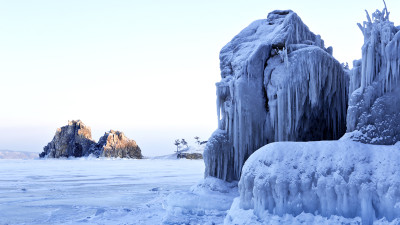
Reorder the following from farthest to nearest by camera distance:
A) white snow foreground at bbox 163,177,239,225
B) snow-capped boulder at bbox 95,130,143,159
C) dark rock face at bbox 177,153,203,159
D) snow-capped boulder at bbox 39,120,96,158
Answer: snow-capped boulder at bbox 39,120,96,158 → snow-capped boulder at bbox 95,130,143,159 → dark rock face at bbox 177,153,203,159 → white snow foreground at bbox 163,177,239,225

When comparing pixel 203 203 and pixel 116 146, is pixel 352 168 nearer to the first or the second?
pixel 203 203

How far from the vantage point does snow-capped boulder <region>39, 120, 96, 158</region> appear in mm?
131250

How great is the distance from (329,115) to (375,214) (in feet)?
22.5

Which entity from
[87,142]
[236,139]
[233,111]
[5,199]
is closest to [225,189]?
[236,139]

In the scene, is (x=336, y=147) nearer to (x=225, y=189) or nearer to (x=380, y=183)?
(x=380, y=183)

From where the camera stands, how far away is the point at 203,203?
11281 mm

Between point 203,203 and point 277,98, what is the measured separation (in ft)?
16.2

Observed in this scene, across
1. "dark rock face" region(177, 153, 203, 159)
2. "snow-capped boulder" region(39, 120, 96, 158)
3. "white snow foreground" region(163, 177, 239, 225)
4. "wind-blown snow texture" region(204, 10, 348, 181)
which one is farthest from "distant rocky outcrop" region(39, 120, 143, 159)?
"white snow foreground" region(163, 177, 239, 225)

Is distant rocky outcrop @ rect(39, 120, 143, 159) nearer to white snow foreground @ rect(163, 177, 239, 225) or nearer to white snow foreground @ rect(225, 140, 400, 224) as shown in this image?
white snow foreground @ rect(163, 177, 239, 225)

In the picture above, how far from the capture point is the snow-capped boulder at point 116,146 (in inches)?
5007

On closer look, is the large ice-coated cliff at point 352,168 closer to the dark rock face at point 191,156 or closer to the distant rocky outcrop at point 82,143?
the dark rock face at point 191,156

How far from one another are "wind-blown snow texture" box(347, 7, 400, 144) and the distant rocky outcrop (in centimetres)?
12568

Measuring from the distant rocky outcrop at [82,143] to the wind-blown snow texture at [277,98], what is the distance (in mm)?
119829

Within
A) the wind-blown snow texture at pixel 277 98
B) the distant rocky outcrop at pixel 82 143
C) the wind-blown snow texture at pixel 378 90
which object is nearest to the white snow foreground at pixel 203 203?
the wind-blown snow texture at pixel 277 98
